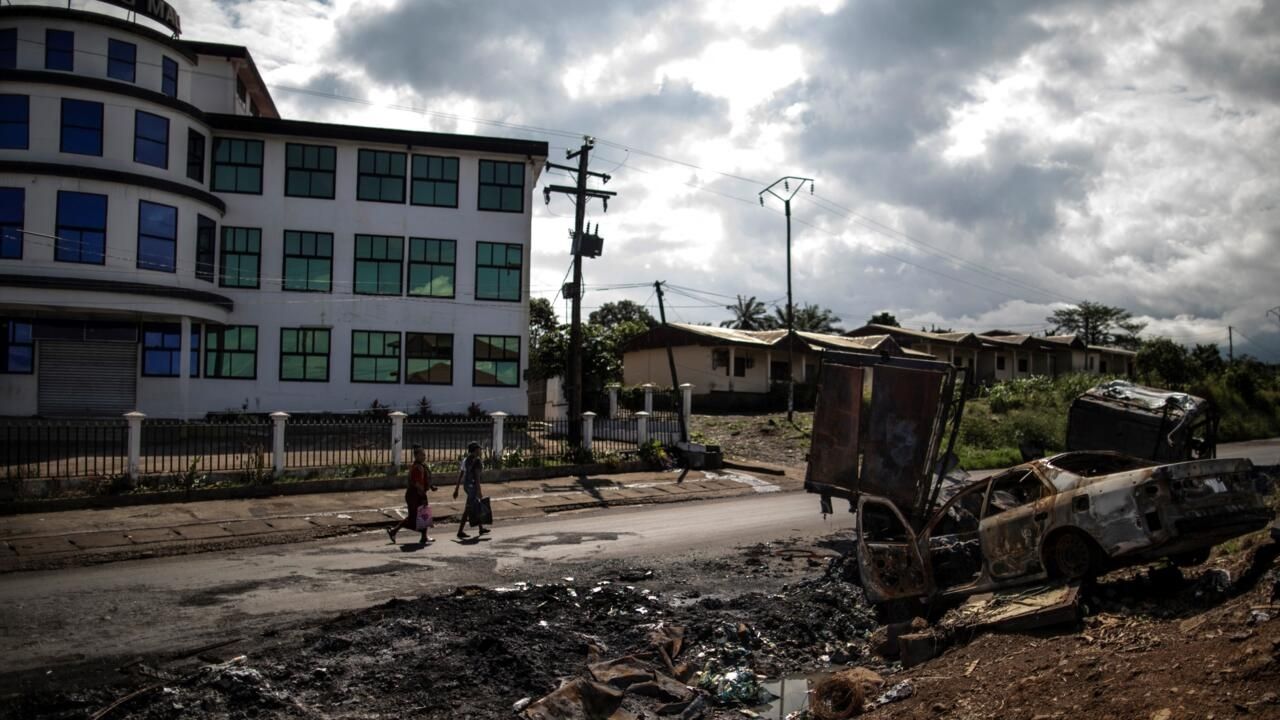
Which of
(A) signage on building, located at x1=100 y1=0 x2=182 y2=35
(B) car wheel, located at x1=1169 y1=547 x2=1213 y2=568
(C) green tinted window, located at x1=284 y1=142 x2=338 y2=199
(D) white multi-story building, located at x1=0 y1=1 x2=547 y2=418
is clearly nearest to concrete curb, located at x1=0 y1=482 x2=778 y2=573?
(B) car wheel, located at x1=1169 y1=547 x2=1213 y2=568

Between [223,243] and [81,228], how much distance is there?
14.5 feet

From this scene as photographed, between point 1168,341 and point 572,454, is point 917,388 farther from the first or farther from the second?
point 1168,341

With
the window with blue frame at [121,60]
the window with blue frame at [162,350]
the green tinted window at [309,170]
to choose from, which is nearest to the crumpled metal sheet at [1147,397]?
the green tinted window at [309,170]

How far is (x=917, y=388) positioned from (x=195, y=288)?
22.9m

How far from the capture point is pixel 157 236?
2519cm

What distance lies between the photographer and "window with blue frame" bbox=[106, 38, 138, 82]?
80.9 feet

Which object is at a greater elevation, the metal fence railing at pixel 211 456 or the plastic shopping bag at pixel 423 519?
the metal fence railing at pixel 211 456

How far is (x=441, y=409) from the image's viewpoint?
95.1 ft

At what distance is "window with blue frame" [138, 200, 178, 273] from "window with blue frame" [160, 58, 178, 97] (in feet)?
11.9

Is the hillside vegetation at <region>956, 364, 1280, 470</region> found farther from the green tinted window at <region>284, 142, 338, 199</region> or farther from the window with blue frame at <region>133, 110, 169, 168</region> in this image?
the window with blue frame at <region>133, 110, 169, 168</region>

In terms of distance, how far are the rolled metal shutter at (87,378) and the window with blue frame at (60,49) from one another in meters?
7.87

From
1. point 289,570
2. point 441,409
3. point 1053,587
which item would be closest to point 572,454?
point 441,409

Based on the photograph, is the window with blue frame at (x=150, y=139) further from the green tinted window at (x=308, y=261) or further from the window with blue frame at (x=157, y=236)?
the green tinted window at (x=308, y=261)

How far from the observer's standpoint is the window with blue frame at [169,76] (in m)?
25.8
